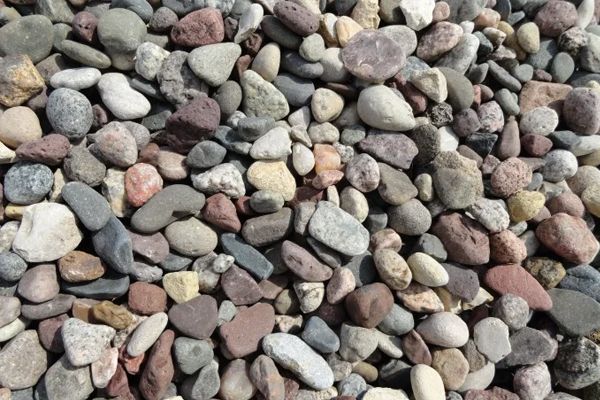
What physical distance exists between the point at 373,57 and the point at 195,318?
83 cm

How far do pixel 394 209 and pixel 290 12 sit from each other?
592 mm

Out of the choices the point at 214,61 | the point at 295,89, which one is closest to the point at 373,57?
the point at 295,89

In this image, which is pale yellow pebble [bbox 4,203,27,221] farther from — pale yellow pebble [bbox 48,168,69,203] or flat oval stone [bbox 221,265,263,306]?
flat oval stone [bbox 221,265,263,306]

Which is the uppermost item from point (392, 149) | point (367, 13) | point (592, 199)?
point (367, 13)

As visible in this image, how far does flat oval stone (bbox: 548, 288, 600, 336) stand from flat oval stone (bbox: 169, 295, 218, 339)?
889 millimetres

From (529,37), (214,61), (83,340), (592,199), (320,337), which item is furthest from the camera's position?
(529,37)

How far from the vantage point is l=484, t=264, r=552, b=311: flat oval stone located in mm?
1208

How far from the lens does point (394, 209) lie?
1.22 metres

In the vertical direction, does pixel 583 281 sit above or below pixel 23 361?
above

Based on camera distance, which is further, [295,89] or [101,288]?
[295,89]

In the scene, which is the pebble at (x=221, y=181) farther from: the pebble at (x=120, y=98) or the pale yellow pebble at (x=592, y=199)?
the pale yellow pebble at (x=592, y=199)

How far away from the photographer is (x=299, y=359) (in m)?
1.07

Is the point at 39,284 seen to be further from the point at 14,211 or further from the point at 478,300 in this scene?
the point at 478,300

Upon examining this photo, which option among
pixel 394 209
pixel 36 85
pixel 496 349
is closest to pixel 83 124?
pixel 36 85
